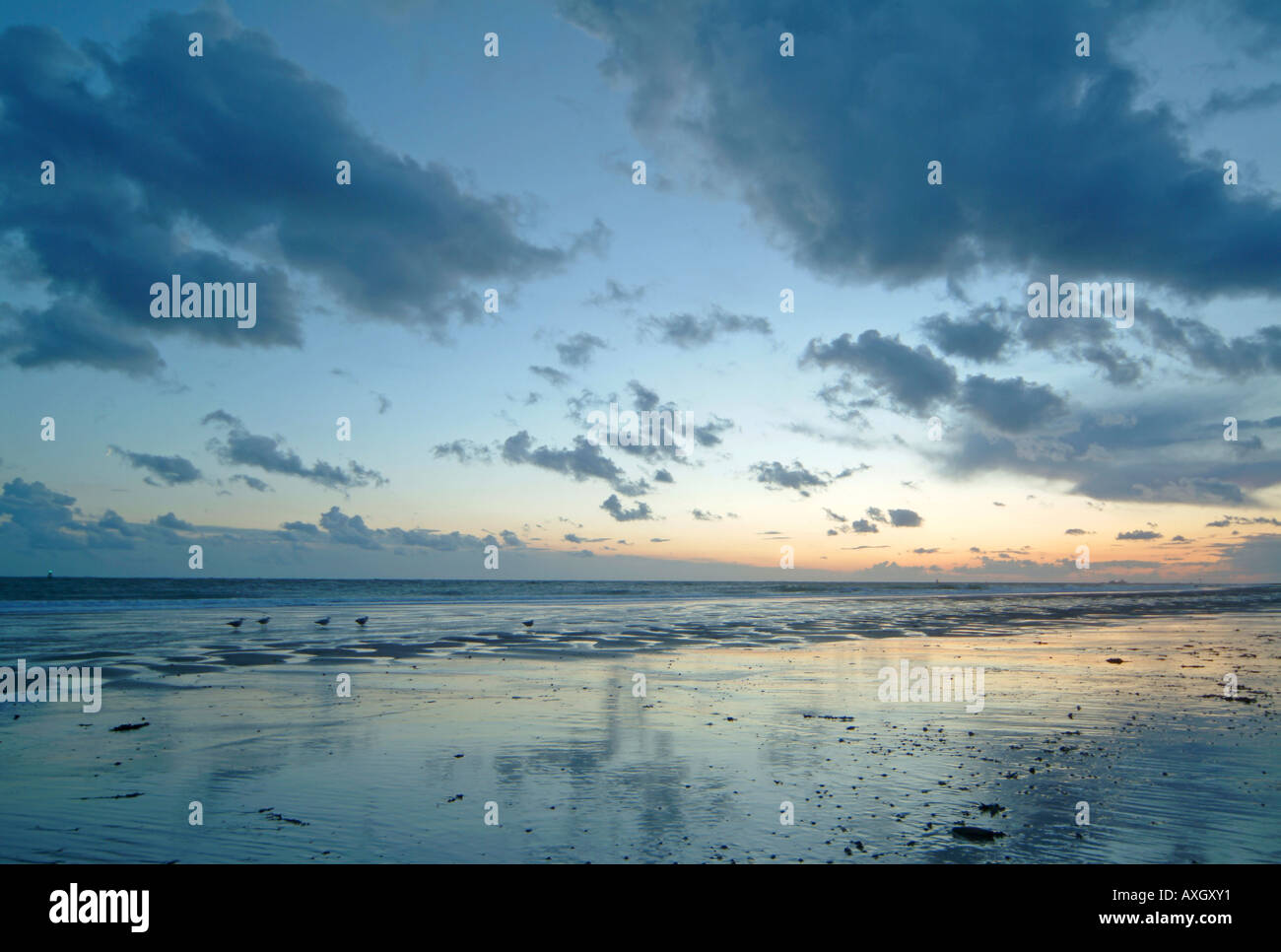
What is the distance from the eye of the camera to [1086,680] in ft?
66.8

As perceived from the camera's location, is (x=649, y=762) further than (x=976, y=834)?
Yes

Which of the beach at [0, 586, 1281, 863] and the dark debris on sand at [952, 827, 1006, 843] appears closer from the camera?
the dark debris on sand at [952, 827, 1006, 843]

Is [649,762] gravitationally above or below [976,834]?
below

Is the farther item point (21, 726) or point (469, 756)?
point (21, 726)

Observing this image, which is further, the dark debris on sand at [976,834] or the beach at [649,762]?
the beach at [649,762]

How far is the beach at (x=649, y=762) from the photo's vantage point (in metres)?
8.53

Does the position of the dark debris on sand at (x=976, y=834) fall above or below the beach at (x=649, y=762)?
above

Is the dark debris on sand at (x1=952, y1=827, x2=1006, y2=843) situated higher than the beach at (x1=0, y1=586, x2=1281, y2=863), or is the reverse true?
the dark debris on sand at (x1=952, y1=827, x2=1006, y2=843)

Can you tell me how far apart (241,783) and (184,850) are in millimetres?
2557

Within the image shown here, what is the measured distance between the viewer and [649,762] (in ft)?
39.3

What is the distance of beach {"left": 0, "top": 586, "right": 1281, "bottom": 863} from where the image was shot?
853 cm
